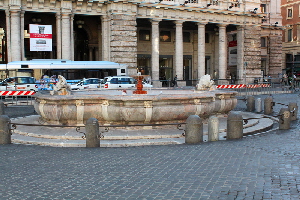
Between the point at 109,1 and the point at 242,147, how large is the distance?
2981cm

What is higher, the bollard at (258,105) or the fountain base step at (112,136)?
the bollard at (258,105)

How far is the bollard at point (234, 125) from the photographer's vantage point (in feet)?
41.2

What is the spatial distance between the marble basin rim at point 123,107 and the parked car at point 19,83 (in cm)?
1841

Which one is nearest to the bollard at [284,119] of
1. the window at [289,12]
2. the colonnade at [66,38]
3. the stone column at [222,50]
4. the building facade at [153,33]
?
the building facade at [153,33]

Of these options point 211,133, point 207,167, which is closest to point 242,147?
point 211,133

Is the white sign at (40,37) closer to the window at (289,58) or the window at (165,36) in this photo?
the window at (165,36)

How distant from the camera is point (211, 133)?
40.8ft

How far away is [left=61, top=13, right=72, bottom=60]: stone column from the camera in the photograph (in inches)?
1478

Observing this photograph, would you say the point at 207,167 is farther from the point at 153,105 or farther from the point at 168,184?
the point at 153,105

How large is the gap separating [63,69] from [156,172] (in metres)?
29.3

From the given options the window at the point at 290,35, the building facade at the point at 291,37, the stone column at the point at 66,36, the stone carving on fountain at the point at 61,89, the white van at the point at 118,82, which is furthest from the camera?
the window at the point at 290,35

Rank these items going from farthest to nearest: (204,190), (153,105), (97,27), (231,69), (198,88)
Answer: (231,69) → (97,27) → (198,88) → (153,105) → (204,190)

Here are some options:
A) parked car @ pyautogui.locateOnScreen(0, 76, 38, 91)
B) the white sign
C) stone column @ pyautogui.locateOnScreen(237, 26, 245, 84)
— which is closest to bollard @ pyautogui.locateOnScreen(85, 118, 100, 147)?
parked car @ pyautogui.locateOnScreen(0, 76, 38, 91)

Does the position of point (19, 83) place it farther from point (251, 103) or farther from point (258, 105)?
point (258, 105)
